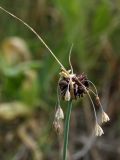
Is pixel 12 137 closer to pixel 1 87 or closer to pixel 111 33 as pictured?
pixel 1 87

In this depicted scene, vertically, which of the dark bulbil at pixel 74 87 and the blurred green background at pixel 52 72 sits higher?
the blurred green background at pixel 52 72

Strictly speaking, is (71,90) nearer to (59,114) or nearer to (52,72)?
(59,114)

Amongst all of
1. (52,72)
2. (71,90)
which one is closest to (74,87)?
(71,90)

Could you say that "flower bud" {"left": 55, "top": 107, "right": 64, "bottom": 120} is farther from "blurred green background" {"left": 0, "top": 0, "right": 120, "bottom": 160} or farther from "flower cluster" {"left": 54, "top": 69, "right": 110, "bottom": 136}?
"blurred green background" {"left": 0, "top": 0, "right": 120, "bottom": 160}

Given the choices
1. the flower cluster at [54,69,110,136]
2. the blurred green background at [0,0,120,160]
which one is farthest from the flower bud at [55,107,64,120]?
the blurred green background at [0,0,120,160]

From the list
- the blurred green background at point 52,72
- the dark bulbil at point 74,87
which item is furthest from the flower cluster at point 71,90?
the blurred green background at point 52,72

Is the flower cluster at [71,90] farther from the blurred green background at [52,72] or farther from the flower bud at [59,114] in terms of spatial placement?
the blurred green background at [52,72]

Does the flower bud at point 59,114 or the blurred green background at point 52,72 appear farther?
the blurred green background at point 52,72

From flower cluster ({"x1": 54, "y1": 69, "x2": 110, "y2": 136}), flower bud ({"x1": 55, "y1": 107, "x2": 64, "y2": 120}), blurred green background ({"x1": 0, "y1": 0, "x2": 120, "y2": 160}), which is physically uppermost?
blurred green background ({"x1": 0, "y1": 0, "x2": 120, "y2": 160})

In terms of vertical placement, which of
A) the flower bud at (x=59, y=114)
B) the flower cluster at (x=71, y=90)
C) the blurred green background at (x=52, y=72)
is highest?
the blurred green background at (x=52, y=72)
